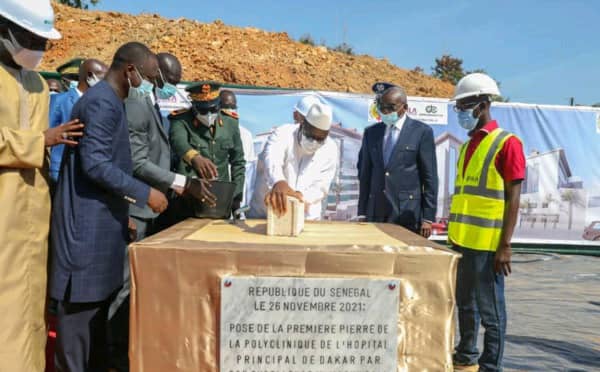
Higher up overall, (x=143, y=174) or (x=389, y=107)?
(x=389, y=107)

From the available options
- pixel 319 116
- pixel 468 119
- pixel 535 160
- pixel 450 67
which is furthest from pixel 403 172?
pixel 450 67

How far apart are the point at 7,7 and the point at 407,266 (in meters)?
1.90

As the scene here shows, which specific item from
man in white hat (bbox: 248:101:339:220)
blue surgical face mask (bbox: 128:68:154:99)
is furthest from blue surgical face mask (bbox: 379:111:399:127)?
blue surgical face mask (bbox: 128:68:154:99)

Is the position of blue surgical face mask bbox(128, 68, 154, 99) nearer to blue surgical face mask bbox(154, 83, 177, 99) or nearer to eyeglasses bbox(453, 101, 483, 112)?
blue surgical face mask bbox(154, 83, 177, 99)

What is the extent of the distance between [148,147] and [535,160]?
6.99 metres

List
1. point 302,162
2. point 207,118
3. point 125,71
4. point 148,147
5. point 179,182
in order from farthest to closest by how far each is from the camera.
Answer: point 207,118
point 302,162
point 148,147
point 179,182
point 125,71

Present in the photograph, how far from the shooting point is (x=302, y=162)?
11.2 feet

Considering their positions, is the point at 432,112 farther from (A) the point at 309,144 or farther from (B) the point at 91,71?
(B) the point at 91,71

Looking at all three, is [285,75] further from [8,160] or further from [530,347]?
[8,160]

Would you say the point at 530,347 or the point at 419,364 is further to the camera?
the point at 530,347

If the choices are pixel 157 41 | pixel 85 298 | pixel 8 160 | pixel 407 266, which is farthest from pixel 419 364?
pixel 157 41

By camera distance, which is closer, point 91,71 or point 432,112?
point 91,71

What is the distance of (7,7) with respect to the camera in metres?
2.09

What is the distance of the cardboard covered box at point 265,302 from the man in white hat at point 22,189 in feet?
1.96
